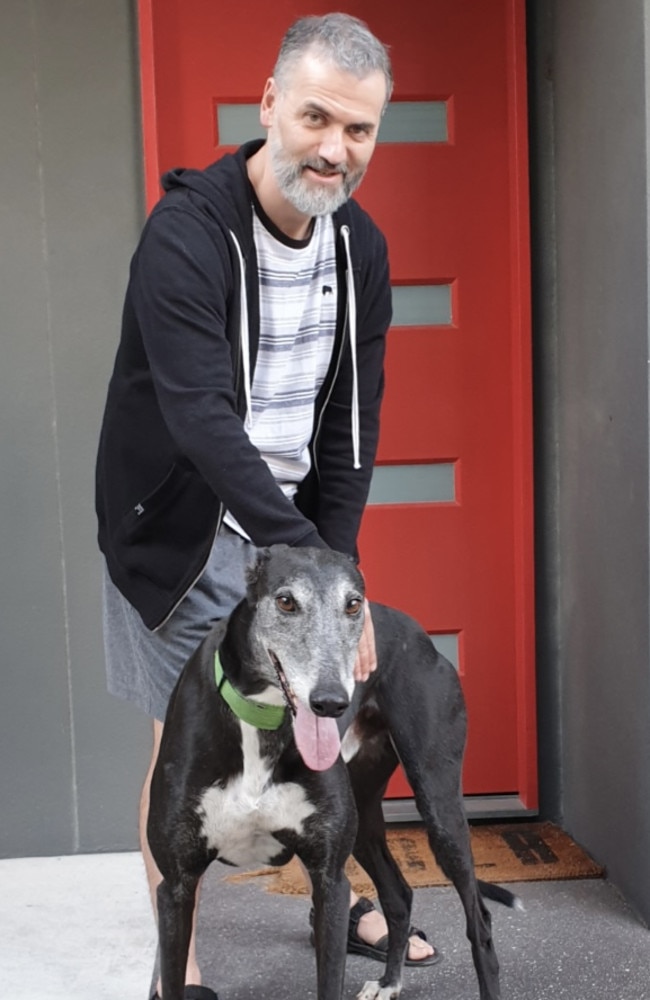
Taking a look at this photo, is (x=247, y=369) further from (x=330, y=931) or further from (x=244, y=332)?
(x=330, y=931)

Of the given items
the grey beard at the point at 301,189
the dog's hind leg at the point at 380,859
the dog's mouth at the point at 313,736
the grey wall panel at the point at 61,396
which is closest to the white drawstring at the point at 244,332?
the grey beard at the point at 301,189

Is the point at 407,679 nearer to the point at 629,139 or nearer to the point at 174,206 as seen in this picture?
the point at 174,206

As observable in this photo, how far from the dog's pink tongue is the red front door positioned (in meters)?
2.07

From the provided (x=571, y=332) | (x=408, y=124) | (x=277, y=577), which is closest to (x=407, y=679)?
(x=277, y=577)

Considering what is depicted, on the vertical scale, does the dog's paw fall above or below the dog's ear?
below

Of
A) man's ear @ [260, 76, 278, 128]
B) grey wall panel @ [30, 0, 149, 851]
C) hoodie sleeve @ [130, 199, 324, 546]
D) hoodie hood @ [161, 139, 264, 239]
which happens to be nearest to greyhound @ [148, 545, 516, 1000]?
hoodie sleeve @ [130, 199, 324, 546]

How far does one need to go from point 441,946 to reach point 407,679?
3.22 ft

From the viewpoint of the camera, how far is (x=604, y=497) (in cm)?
404

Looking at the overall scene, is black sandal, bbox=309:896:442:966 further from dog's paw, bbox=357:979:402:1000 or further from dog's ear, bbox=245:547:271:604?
dog's ear, bbox=245:547:271:604

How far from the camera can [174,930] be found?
111 inches

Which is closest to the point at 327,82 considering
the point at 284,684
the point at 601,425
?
the point at 284,684

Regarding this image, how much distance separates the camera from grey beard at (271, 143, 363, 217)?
9.29 ft

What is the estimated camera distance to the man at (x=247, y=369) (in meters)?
2.72

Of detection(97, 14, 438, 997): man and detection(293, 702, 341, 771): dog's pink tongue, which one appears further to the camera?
detection(97, 14, 438, 997): man
